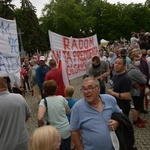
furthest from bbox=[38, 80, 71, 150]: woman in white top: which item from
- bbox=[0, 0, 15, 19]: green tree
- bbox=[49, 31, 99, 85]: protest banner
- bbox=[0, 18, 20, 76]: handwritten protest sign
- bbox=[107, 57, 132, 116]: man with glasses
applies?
bbox=[0, 0, 15, 19]: green tree

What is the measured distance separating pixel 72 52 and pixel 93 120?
489 cm

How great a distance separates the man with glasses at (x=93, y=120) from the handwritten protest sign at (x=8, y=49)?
2373mm

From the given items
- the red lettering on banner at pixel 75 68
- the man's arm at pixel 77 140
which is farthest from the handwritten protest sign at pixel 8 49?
the man's arm at pixel 77 140

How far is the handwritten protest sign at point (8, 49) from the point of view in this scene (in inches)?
197

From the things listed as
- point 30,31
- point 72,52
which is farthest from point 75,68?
point 30,31

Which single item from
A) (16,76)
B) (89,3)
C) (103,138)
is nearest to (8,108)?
(103,138)

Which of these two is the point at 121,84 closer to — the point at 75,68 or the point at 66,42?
the point at 66,42

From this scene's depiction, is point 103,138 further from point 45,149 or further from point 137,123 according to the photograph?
point 137,123

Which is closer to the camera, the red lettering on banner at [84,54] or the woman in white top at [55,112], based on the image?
the woman in white top at [55,112]

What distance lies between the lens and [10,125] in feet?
11.2

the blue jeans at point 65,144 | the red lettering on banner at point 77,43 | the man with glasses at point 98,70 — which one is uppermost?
the red lettering on banner at point 77,43

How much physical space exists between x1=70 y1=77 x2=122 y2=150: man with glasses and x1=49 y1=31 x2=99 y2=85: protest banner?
3.18m

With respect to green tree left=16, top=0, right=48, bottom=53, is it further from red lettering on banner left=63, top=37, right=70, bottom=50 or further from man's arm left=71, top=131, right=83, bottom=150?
man's arm left=71, top=131, right=83, bottom=150

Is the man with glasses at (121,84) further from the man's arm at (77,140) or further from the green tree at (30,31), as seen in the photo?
the green tree at (30,31)
